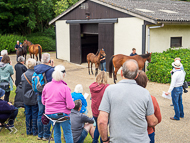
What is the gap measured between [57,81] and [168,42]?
38.6ft

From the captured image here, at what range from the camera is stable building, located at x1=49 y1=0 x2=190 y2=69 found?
1366 cm

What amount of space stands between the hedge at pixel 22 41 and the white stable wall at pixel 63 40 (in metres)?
8.22

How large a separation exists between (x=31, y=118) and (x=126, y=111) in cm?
368

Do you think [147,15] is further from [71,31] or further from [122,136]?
[122,136]

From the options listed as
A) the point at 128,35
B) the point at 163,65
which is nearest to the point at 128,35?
the point at 128,35

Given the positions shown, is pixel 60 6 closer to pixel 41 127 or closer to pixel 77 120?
pixel 41 127

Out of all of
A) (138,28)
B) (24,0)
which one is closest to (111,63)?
(138,28)

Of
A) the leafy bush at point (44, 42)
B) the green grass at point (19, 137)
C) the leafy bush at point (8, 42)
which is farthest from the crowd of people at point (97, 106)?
the leafy bush at point (44, 42)

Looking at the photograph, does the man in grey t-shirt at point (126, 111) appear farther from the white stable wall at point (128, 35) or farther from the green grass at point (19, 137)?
the white stable wall at point (128, 35)

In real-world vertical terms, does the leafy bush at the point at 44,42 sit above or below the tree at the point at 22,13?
below

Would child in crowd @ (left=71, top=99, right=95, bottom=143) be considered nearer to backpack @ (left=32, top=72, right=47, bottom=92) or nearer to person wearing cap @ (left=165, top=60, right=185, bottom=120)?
backpack @ (left=32, top=72, right=47, bottom=92)

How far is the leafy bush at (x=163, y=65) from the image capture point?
12025 mm

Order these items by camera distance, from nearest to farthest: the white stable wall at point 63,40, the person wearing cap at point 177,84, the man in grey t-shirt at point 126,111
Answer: the man in grey t-shirt at point 126,111 → the person wearing cap at point 177,84 → the white stable wall at point 63,40

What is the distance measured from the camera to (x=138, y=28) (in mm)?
13844
